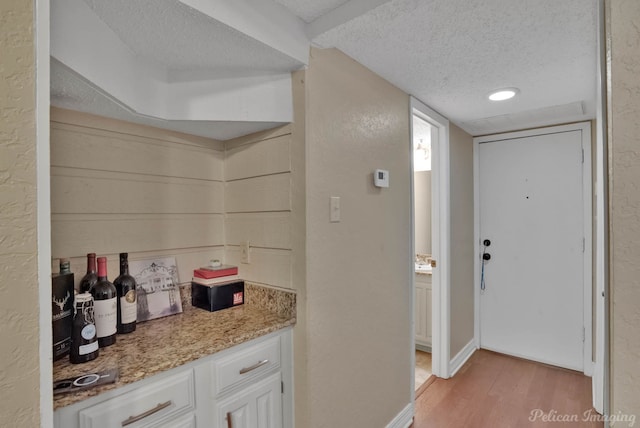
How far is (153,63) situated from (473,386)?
293cm

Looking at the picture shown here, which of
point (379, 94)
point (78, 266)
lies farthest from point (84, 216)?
point (379, 94)

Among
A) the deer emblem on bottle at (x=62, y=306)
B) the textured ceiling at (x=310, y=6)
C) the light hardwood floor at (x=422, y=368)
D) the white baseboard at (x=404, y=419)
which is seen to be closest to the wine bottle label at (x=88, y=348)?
the deer emblem on bottle at (x=62, y=306)

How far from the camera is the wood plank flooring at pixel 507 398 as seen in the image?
209cm

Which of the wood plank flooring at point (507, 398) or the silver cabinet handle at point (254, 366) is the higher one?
the silver cabinet handle at point (254, 366)

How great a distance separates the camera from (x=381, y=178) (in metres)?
1.80

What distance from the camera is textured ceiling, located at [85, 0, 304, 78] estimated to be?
100 cm

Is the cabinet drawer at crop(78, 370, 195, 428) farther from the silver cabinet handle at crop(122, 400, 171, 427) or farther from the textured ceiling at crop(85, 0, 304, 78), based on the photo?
the textured ceiling at crop(85, 0, 304, 78)

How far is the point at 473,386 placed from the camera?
251 centimetres

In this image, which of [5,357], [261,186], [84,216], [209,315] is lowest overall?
[209,315]

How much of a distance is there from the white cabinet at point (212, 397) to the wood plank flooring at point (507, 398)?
4.00ft

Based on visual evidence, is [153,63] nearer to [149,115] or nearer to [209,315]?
[149,115]

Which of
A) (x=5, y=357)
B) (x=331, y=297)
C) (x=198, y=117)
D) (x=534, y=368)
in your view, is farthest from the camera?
(x=534, y=368)

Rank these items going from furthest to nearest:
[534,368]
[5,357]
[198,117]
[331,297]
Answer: [534,368]
[331,297]
[198,117]
[5,357]

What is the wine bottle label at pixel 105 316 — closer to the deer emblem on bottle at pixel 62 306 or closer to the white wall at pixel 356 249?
the deer emblem on bottle at pixel 62 306
